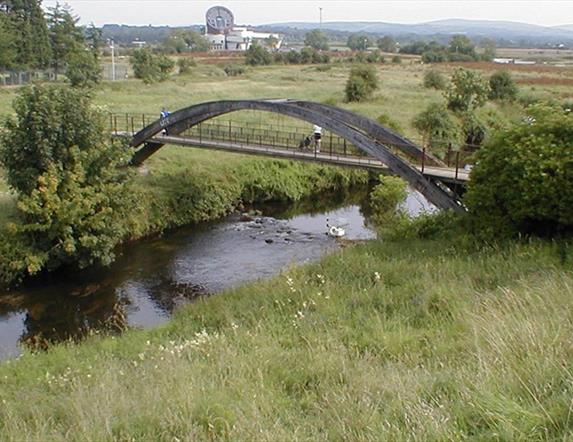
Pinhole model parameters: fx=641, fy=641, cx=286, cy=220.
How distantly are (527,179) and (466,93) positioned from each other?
3121 centimetres

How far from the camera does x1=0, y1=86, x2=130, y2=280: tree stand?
20125 millimetres

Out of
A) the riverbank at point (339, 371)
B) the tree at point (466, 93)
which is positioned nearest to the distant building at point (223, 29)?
the tree at point (466, 93)

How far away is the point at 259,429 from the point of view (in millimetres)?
5762

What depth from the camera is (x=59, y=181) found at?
66.6 ft

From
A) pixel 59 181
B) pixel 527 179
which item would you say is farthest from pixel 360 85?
pixel 527 179

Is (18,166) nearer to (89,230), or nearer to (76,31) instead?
(89,230)

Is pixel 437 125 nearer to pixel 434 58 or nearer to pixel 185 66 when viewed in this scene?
pixel 185 66

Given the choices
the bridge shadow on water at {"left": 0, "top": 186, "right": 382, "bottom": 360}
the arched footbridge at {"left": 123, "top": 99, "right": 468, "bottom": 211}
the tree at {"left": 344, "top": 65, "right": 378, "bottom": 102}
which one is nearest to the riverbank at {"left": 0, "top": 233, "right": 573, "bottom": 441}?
the bridge shadow on water at {"left": 0, "top": 186, "right": 382, "bottom": 360}

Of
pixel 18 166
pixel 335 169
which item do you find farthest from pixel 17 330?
pixel 335 169

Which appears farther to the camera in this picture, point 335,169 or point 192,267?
point 335,169

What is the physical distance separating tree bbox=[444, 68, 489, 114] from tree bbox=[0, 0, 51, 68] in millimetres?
41876

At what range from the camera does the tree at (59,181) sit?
2012 centimetres

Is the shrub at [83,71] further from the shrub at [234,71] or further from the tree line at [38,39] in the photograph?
the shrub at [234,71]

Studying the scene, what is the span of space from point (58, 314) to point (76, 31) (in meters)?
59.9
